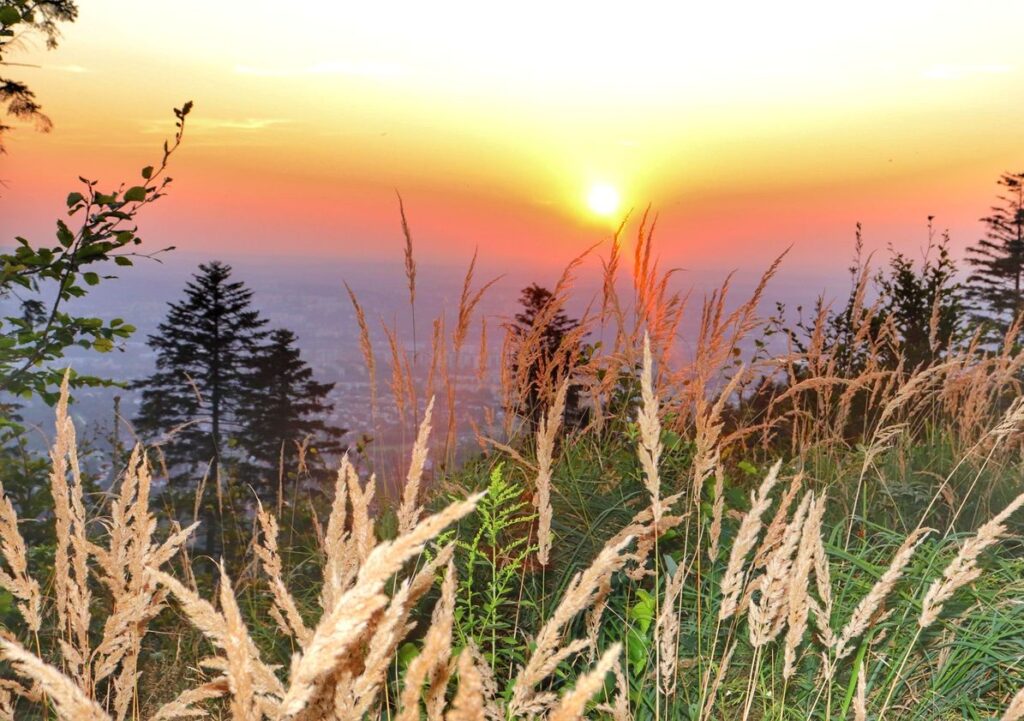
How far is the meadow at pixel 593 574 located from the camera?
4.48ft

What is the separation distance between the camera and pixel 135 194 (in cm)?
417

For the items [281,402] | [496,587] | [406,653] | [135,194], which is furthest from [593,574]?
[281,402]

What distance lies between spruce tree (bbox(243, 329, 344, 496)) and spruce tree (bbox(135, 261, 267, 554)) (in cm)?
19

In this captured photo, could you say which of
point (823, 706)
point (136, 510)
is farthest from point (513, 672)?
point (136, 510)

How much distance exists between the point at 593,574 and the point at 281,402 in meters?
13.3

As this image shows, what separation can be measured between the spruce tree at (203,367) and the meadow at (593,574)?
7.69 meters

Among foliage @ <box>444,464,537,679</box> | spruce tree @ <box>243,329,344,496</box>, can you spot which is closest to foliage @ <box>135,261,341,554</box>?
spruce tree @ <box>243,329,344,496</box>

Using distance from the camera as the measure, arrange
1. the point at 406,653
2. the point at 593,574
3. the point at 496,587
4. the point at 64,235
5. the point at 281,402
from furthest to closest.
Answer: the point at 281,402 < the point at 64,235 < the point at 406,653 < the point at 496,587 < the point at 593,574

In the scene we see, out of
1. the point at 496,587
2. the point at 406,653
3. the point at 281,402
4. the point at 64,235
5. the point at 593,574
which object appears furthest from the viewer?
the point at 281,402

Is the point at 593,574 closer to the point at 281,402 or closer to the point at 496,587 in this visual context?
the point at 496,587

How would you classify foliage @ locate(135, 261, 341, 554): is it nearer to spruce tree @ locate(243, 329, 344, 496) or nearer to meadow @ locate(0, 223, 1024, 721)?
spruce tree @ locate(243, 329, 344, 496)

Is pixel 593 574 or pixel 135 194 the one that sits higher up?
pixel 135 194

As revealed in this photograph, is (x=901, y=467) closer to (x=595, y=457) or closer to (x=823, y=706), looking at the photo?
(x=595, y=457)

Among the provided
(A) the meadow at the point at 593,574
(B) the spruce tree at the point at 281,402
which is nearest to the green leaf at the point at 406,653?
(A) the meadow at the point at 593,574
